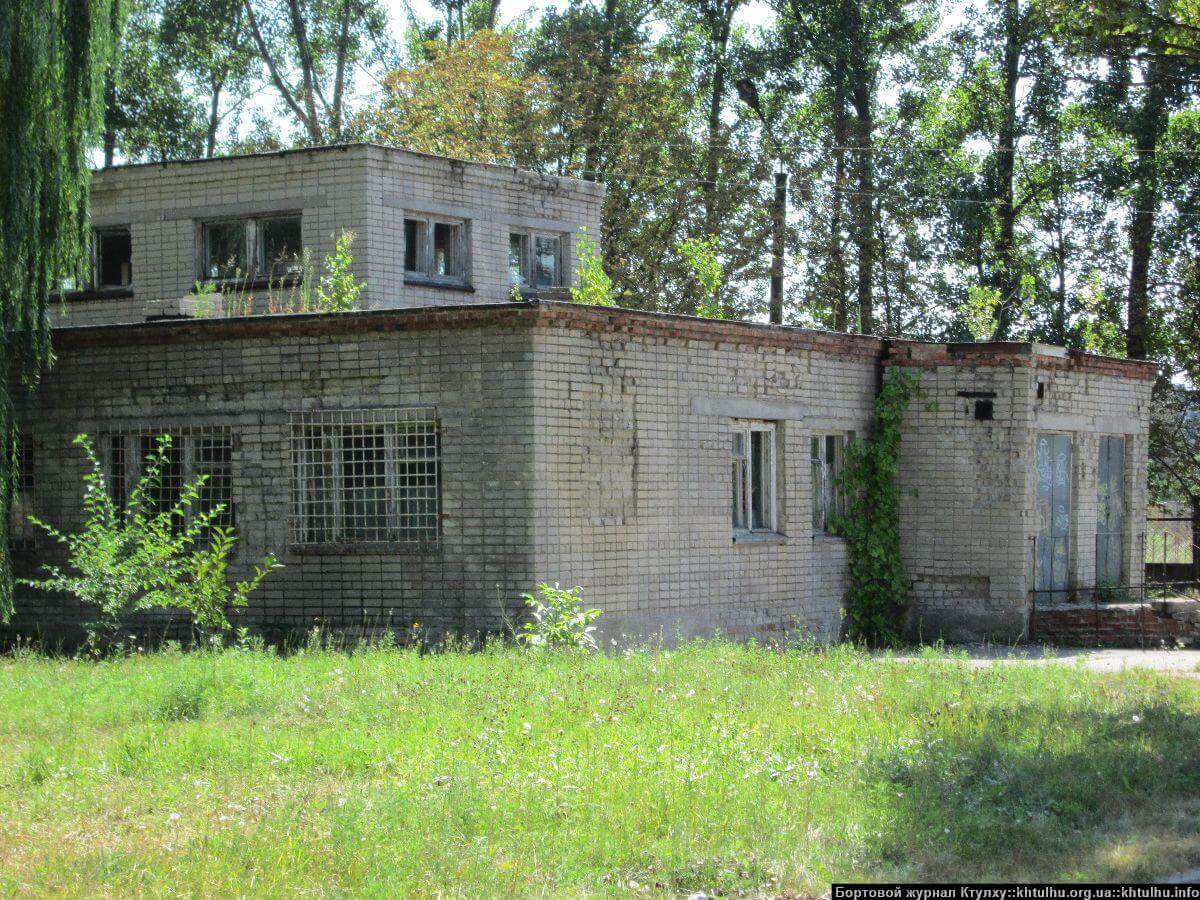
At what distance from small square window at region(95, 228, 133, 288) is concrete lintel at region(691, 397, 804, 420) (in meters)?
11.0

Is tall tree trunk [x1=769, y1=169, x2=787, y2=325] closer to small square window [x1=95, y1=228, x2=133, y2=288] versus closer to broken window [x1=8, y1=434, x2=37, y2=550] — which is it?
small square window [x1=95, y1=228, x2=133, y2=288]

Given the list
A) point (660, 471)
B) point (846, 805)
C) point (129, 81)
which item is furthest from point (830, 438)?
point (129, 81)

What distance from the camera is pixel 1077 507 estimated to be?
1920 centimetres

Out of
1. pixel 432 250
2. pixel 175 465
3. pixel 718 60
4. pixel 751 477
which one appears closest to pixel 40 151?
pixel 175 465

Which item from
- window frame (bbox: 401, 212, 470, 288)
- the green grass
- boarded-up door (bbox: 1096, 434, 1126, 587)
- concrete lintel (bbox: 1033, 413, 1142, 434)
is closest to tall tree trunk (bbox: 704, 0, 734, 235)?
window frame (bbox: 401, 212, 470, 288)

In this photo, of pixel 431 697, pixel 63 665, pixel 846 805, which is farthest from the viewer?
pixel 63 665

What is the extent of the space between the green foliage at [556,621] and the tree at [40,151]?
201 inches

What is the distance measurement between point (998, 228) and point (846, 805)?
2918cm

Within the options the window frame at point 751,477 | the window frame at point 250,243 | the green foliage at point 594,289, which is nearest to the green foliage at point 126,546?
the green foliage at point 594,289

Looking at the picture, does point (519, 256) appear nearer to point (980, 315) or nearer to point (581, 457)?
point (980, 315)

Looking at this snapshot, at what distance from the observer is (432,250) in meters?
22.4

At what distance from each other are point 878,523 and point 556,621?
19.6 ft

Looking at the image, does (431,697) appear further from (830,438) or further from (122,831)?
(830,438)

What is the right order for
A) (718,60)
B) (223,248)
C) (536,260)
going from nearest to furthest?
(223,248)
(536,260)
(718,60)
